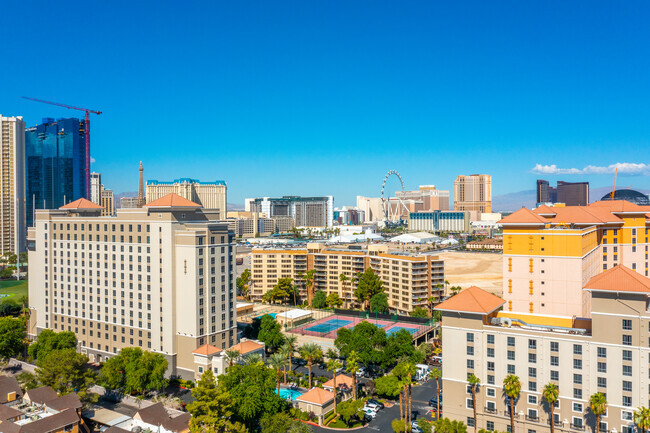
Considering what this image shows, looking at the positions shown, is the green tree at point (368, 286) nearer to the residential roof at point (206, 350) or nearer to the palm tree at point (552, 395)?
the residential roof at point (206, 350)

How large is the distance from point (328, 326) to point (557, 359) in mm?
52073

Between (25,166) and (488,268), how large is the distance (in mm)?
190800

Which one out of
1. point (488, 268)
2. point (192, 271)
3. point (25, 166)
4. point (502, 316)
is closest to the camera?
point (502, 316)

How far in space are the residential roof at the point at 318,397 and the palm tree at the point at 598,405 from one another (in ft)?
90.9

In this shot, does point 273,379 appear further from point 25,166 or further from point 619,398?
point 25,166

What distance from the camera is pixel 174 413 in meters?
54.5

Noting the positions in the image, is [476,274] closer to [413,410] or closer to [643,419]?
[413,410]

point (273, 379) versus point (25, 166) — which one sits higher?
point (25, 166)

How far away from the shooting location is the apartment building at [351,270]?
103625 mm

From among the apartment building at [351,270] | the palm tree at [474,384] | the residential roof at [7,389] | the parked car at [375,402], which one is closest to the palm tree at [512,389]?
the palm tree at [474,384]

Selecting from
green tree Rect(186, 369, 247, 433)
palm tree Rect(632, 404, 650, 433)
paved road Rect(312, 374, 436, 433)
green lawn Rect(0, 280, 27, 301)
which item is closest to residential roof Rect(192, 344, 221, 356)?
green tree Rect(186, 369, 247, 433)

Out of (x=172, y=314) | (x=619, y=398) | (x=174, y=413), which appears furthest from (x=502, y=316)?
(x=172, y=314)

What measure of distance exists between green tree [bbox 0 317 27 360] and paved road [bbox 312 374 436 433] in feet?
173

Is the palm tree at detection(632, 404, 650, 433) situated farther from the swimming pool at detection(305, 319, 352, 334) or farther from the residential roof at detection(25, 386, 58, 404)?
the residential roof at detection(25, 386, 58, 404)
